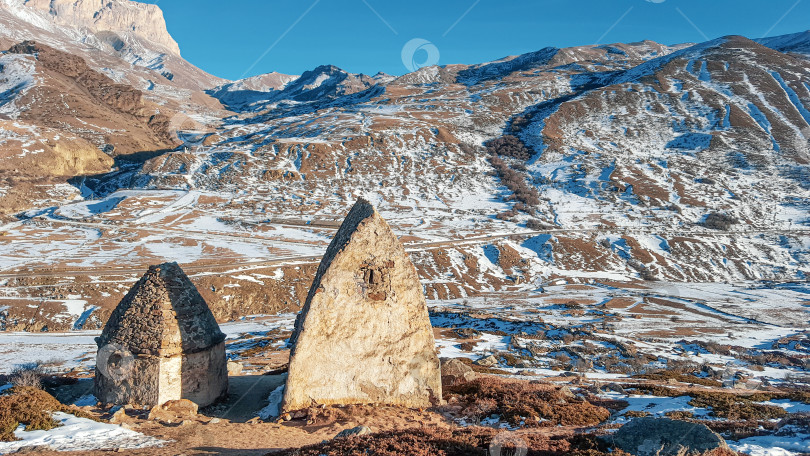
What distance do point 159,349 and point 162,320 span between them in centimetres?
95

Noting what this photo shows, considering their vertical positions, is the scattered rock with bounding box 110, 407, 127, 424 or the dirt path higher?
the scattered rock with bounding box 110, 407, 127, 424

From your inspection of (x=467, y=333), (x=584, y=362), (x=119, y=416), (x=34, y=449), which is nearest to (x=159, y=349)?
(x=119, y=416)

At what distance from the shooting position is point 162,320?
15023 millimetres

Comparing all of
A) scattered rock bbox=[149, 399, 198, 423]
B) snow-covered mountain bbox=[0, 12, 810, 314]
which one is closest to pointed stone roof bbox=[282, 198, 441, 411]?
scattered rock bbox=[149, 399, 198, 423]

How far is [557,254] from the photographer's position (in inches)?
2682

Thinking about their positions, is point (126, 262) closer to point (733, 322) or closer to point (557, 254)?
point (557, 254)

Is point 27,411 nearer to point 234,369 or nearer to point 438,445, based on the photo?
point 234,369

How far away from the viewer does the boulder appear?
8.52m

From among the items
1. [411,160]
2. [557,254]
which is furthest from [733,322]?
[411,160]

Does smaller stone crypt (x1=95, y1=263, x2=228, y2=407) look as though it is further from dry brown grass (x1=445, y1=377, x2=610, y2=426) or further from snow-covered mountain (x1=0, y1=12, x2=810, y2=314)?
snow-covered mountain (x1=0, y1=12, x2=810, y2=314)

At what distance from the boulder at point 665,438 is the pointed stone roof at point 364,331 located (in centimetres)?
679

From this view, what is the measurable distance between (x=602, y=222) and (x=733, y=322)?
36478 millimetres

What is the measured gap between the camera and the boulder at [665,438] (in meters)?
8.52

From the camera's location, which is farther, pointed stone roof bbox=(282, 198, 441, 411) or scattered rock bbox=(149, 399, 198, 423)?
pointed stone roof bbox=(282, 198, 441, 411)
